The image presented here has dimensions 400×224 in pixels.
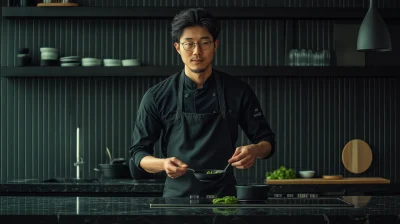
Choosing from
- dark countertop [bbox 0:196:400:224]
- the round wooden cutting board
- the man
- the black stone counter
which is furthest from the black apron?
the round wooden cutting board

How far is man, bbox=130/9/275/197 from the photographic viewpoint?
368 centimetres

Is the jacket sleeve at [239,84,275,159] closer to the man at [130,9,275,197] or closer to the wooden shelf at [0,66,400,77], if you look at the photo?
the man at [130,9,275,197]

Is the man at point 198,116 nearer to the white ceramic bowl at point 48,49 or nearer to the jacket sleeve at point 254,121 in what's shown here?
the jacket sleeve at point 254,121

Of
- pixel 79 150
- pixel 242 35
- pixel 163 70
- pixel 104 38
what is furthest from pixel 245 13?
pixel 79 150

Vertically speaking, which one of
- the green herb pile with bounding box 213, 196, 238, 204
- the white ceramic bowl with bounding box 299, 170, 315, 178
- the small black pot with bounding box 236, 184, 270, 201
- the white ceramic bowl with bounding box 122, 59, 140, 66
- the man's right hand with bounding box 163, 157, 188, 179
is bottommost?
the white ceramic bowl with bounding box 299, 170, 315, 178

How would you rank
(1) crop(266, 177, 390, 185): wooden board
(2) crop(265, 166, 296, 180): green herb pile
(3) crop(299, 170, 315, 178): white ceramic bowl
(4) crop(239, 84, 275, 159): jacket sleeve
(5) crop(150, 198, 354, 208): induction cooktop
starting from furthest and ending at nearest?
(3) crop(299, 170, 315, 178): white ceramic bowl < (2) crop(265, 166, 296, 180): green herb pile < (1) crop(266, 177, 390, 185): wooden board < (4) crop(239, 84, 275, 159): jacket sleeve < (5) crop(150, 198, 354, 208): induction cooktop

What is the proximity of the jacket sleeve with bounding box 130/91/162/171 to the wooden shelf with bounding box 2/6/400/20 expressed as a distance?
2128 mm

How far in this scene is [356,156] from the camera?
612cm

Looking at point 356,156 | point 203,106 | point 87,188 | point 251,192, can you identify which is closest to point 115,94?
point 87,188

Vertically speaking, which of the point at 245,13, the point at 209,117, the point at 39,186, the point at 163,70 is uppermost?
the point at 245,13

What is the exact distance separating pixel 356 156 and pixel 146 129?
283 cm

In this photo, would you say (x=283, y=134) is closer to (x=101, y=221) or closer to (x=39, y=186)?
(x=39, y=186)

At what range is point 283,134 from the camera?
20.3 feet

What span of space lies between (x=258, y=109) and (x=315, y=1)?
2.59 meters
